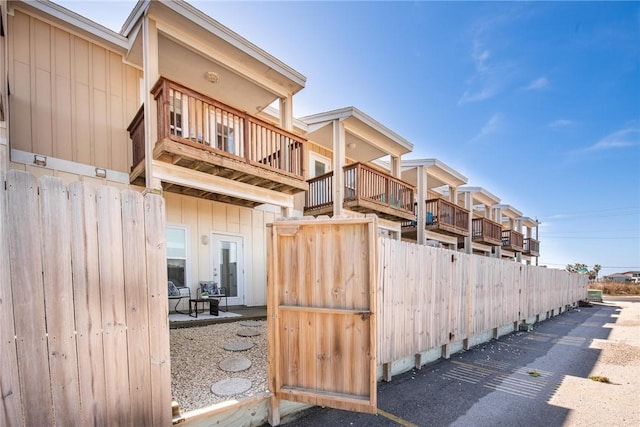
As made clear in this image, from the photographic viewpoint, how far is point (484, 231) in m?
16.4

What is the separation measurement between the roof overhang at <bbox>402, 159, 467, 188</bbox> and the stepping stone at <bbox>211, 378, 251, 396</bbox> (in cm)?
1136

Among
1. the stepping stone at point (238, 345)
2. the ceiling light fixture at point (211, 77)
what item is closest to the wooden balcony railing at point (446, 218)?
the ceiling light fixture at point (211, 77)

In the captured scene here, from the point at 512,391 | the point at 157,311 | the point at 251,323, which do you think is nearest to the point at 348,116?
the point at 251,323

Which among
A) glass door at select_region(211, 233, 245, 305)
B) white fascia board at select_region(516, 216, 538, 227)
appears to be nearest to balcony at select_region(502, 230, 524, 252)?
white fascia board at select_region(516, 216, 538, 227)

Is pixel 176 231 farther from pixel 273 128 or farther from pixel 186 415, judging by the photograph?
pixel 186 415

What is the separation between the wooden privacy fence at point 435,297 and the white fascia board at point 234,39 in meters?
4.96

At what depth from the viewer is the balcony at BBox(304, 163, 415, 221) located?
943 centimetres

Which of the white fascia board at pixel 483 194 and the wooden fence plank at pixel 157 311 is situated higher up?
the white fascia board at pixel 483 194

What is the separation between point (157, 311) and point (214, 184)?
13.4ft

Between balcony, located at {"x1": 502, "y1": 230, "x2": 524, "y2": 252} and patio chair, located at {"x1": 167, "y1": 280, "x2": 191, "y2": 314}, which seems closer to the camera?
patio chair, located at {"x1": 167, "y1": 280, "x2": 191, "y2": 314}

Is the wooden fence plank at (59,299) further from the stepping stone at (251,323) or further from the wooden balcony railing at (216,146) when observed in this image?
the stepping stone at (251,323)

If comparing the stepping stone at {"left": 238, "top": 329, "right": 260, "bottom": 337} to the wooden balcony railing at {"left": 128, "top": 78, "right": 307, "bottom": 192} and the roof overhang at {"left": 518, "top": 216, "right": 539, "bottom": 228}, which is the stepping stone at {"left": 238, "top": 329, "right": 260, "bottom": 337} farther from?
the roof overhang at {"left": 518, "top": 216, "right": 539, "bottom": 228}

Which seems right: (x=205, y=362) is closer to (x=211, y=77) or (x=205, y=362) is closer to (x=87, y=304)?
(x=87, y=304)

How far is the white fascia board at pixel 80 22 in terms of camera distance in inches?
224
